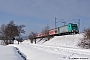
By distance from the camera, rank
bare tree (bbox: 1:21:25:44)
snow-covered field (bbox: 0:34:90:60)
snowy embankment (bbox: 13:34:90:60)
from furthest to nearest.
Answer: bare tree (bbox: 1:21:25:44) < snow-covered field (bbox: 0:34:90:60) < snowy embankment (bbox: 13:34:90:60)

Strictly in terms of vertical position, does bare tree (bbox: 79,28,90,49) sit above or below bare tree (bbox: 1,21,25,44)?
below

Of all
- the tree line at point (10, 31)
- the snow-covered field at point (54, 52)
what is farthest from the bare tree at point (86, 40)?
the tree line at point (10, 31)

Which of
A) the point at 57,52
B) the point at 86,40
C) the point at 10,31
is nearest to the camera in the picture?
the point at 57,52

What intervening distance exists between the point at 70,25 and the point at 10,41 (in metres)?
20.5

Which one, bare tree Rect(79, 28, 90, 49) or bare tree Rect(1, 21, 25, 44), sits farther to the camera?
bare tree Rect(1, 21, 25, 44)

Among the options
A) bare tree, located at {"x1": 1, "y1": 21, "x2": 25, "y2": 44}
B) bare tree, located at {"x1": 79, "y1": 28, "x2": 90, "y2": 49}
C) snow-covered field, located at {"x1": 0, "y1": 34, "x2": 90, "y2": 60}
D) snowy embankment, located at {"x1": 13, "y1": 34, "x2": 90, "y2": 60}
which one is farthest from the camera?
bare tree, located at {"x1": 1, "y1": 21, "x2": 25, "y2": 44}

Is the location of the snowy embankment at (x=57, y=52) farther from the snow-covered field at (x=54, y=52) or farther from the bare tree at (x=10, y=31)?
the bare tree at (x=10, y=31)

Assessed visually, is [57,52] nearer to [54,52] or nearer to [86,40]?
[54,52]

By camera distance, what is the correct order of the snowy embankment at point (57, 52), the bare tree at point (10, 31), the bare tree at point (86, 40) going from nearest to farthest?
the snowy embankment at point (57, 52) < the bare tree at point (86, 40) < the bare tree at point (10, 31)

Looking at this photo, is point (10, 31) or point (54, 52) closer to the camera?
point (54, 52)

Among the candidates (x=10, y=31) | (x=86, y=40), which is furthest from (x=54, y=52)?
(x=10, y=31)

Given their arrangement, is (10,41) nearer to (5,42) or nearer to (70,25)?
Result: (5,42)

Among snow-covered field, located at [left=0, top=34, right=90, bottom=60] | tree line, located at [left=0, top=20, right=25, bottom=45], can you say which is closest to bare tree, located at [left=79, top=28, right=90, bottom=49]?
snow-covered field, located at [left=0, top=34, right=90, bottom=60]

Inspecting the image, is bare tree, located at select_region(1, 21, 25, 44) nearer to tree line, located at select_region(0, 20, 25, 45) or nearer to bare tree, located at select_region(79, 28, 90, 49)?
tree line, located at select_region(0, 20, 25, 45)
